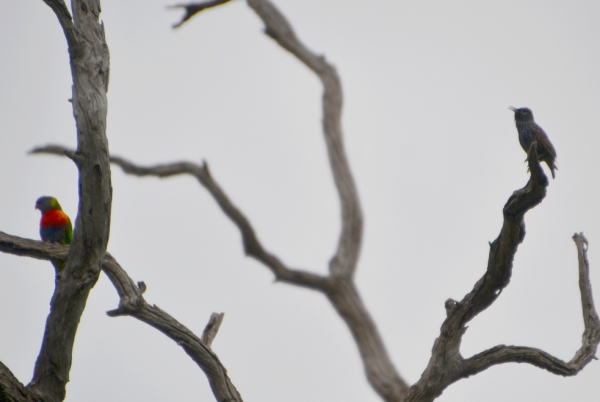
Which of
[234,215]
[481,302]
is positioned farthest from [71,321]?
[234,215]

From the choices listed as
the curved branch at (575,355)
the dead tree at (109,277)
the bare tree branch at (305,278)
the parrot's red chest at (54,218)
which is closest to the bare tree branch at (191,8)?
the bare tree branch at (305,278)

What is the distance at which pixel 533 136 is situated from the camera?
5168 mm

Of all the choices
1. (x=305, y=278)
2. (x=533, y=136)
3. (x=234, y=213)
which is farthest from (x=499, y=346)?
(x=234, y=213)

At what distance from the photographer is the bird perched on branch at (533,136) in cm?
501

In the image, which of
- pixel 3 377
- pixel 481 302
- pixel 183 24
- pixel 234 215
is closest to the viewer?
pixel 3 377

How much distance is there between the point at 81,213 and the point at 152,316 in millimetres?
832

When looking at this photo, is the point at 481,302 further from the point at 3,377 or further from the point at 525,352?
the point at 3,377

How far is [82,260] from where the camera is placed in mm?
4098

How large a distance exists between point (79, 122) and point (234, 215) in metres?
6.30

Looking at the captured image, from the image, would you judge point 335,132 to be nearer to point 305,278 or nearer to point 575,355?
point 305,278

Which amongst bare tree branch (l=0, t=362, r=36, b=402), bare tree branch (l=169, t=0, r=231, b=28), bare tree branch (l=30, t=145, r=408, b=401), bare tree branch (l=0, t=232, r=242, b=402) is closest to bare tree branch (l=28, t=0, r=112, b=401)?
bare tree branch (l=0, t=362, r=36, b=402)

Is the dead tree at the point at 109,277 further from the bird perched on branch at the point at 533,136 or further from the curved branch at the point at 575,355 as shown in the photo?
the bird perched on branch at the point at 533,136

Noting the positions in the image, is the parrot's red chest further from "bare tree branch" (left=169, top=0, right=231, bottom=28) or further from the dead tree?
the dead tree

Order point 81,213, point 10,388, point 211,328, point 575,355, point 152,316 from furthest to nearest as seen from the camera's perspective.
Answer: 1. point 211,328
2. point 575,355
3. point 152,316
4. point 81,213
5. point 10,388
